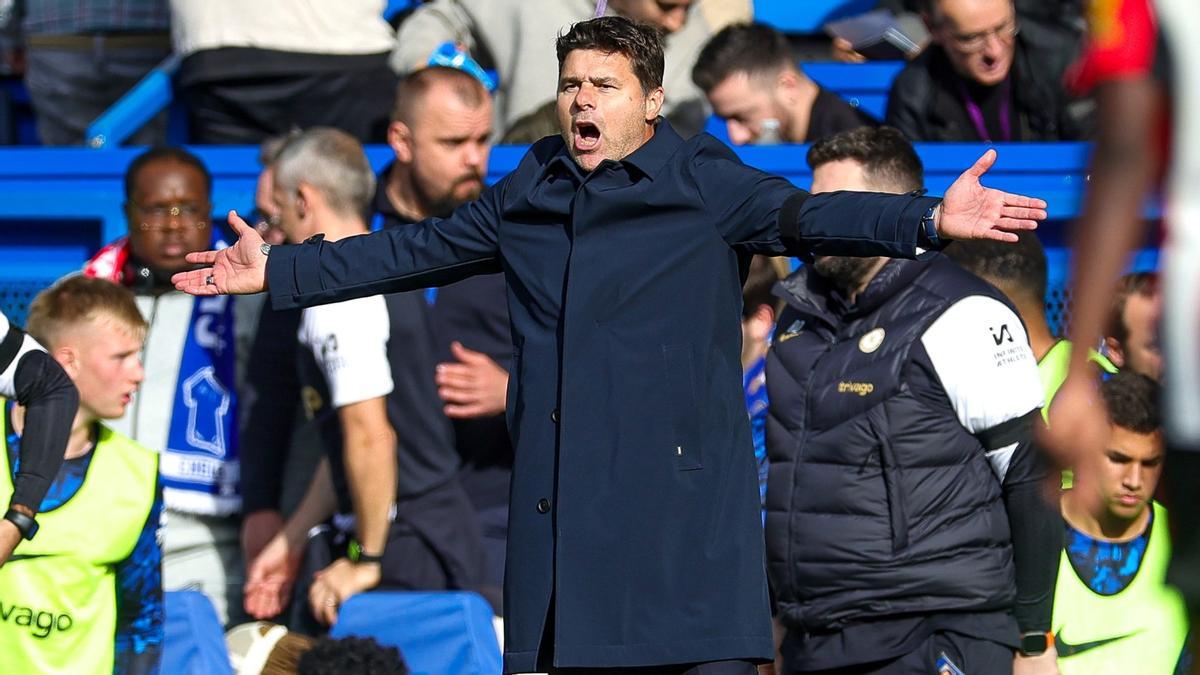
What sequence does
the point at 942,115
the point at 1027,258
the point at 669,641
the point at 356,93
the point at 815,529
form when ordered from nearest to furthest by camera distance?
the point at 669,641, the point at 815,529, the point at 1027,258, the point at 942,115, the point at 356,93

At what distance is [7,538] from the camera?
450 centimetres

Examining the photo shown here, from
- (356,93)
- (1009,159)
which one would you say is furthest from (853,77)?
(356,93)

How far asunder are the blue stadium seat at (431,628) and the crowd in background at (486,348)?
0.53ft

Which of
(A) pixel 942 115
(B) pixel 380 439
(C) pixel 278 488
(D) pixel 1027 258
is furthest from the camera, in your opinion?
(A) pixel 942 115

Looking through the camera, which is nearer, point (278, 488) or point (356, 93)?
point (278, 488)

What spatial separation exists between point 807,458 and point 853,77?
320 centimetres

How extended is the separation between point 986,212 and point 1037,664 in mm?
1727

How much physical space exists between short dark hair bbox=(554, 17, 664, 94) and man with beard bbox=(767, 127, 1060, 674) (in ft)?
3.55

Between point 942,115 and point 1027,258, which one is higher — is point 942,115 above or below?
above

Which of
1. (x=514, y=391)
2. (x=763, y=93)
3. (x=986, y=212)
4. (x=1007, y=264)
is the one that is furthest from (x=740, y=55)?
(x=986, y=212)

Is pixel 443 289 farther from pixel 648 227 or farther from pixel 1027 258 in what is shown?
pixel 648 227

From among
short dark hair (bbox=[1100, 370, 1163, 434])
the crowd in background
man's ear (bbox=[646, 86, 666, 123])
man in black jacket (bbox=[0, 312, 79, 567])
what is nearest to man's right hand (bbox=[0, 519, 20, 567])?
man in black jacket (bbox=[0, 312, 79, 567])

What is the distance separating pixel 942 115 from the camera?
21.1 feet

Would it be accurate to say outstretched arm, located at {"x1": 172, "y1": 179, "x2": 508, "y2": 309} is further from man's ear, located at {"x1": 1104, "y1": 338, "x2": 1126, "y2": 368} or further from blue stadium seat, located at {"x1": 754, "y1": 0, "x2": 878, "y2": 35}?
blue stadium seat, located at {"x1": 754, "y1": 0, "x2": 878, "y2": 35}
